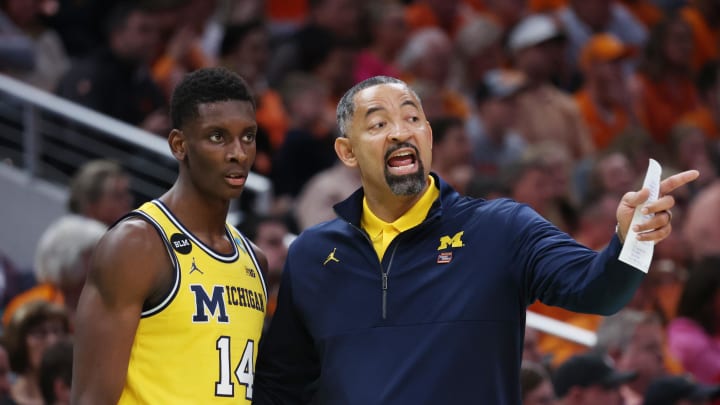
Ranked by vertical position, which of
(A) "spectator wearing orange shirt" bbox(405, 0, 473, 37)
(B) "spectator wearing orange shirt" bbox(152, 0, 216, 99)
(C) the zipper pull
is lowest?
(C) the zipper pull

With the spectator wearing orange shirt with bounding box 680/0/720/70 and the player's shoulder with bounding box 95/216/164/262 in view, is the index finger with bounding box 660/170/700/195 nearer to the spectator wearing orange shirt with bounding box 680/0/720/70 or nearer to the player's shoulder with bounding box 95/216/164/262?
the player's shoulder with bounding box 95/216/164/262

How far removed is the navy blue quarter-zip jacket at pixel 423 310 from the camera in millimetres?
4695

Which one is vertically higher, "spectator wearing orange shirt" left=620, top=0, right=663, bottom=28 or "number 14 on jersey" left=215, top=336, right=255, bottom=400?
"spectator wearing orange shirt" left=620, top=0, right=663, bottom=28

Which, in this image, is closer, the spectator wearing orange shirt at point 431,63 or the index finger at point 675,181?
the index finger at point 675,181

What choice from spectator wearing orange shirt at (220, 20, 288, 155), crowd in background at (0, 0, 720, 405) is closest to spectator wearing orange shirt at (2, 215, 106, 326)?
crowd in background at (0, 0, 720, 405)

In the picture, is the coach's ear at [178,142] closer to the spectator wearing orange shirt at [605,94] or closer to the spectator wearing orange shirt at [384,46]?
the spectator wearing orange shirt at [384,46]

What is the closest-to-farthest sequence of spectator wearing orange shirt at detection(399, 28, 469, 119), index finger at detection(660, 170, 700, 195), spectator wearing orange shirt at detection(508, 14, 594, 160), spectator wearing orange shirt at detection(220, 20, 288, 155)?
index finger at detection(660, 170, 700, 195) < spectator wearing orange shirt at detection(220, 20, 288, 155) < spectator wearing orange shirt at detection(508, 14, 594, 160) < spectator wearing orange shirt at detection(399, 28, 469, 119)

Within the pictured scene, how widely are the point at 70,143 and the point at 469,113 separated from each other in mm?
3335

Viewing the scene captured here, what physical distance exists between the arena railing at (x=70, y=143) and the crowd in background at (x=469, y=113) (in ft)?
0.68

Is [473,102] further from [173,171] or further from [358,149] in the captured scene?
[358,149]

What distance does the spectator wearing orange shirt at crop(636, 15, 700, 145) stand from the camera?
11734 millimetres

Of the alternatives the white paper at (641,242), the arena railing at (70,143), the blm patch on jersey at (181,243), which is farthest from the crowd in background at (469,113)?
the white paper at (641,242)

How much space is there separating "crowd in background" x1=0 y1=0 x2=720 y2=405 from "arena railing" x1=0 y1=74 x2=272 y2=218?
21 centimetres

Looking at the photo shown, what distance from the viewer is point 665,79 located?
39.2ft
